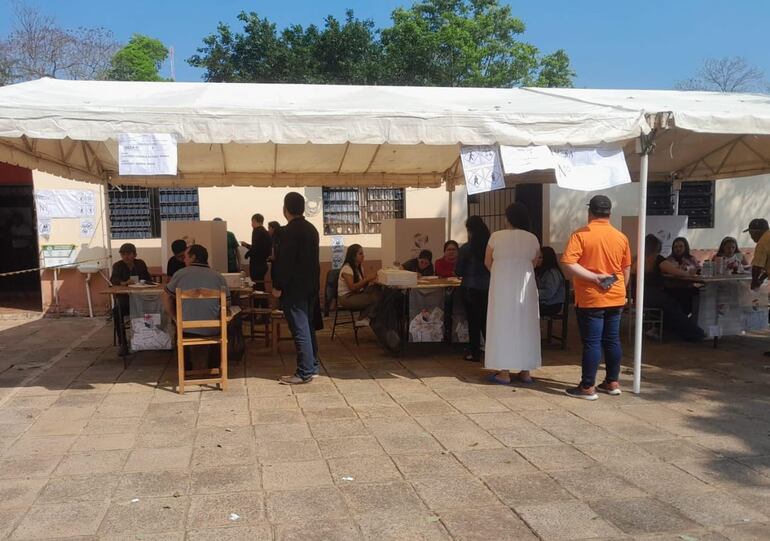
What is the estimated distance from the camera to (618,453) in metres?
3.86

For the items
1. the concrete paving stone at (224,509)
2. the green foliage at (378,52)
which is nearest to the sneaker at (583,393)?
the concrete paving stone at (224,509)

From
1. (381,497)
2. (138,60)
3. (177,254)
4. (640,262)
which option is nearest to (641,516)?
(381,497)

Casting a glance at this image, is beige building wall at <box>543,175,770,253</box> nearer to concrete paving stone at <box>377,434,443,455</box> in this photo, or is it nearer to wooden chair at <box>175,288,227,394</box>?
wooden chair at <box>175,288,227,394</box>

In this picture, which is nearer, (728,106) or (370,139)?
(370,139)

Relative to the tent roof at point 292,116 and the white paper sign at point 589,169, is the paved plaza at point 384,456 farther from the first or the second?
the tent roof at point 292,116

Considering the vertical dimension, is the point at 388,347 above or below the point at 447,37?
below

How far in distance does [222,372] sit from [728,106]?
496 centimetres

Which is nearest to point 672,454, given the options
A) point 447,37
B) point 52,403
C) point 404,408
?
point 404,408

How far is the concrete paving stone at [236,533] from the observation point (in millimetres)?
2877

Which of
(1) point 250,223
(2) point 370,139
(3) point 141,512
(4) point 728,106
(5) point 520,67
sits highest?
(5) point 520,67

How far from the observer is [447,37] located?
19.6m

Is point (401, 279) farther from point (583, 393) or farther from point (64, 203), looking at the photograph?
point (64, 203)

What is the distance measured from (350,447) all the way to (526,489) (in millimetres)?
1165

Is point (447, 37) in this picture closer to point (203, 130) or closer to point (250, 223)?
point (250, 223)
